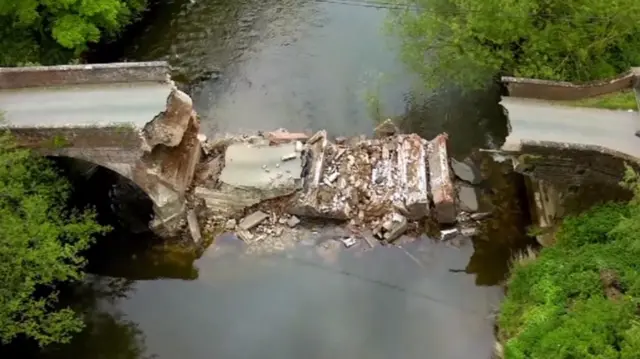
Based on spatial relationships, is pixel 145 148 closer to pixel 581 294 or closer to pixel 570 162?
pixel 570 162

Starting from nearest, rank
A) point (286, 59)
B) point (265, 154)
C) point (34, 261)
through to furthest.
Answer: point (34, 261)
point (265, 154)
point (286, 59)

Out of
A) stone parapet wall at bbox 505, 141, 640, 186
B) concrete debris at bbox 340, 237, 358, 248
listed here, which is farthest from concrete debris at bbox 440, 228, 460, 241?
stone parapet wall at bbox 505, 141, 640, 186

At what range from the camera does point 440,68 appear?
80.2 feet

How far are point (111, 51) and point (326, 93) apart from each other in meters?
9.76

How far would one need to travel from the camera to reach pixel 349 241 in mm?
22828

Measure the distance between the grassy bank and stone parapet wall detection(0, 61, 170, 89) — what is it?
12314mm

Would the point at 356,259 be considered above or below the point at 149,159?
below

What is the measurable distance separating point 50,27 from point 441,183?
1492cm

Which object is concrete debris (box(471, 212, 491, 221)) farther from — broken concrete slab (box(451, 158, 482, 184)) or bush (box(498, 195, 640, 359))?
bush (box(498, 195, 640, 359))

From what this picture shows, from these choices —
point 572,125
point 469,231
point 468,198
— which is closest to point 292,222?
point 469,231

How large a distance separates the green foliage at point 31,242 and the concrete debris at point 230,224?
4245 mm

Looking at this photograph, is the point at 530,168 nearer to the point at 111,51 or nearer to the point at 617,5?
the point at 617,5

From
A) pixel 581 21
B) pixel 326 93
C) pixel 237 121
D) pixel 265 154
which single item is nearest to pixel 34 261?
pixel 265 154

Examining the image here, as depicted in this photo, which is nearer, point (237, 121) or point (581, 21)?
point (581, 21)
